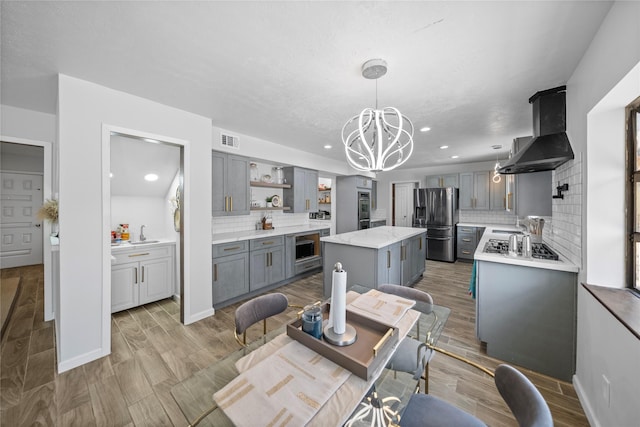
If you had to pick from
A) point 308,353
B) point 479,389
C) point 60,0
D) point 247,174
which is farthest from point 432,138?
point 60,0

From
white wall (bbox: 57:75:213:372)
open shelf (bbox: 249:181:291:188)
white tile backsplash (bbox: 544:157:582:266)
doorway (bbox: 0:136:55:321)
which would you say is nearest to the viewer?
white tile backsplash (bbox: 544:157:582:266)

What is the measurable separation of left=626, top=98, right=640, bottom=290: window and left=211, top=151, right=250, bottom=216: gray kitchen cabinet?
3.83 metres

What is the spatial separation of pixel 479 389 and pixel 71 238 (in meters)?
3.52

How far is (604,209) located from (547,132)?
100 centimetres

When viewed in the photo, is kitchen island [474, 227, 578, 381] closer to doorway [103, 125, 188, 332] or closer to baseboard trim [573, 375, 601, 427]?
baseboard trim [573, 375, 601, 427]

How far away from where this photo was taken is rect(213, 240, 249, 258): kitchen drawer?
3131 mm

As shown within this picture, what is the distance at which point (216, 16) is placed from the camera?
4.44ft

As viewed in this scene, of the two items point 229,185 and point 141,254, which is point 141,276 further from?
point 229,185

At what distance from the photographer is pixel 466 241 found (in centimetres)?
563

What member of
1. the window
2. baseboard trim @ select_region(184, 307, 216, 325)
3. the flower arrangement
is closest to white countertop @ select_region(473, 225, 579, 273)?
the window

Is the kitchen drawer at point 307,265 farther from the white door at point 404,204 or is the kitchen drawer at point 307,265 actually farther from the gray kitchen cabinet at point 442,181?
the gray kitchen cabinet at point 442,181

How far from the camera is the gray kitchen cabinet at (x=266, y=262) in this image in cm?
356

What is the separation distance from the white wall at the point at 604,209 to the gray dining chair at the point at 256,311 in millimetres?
1902

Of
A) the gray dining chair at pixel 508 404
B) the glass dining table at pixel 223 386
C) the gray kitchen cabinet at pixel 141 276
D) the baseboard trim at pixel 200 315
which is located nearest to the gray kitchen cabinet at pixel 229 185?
the gray kitchen cabinet at pixel 141 276
